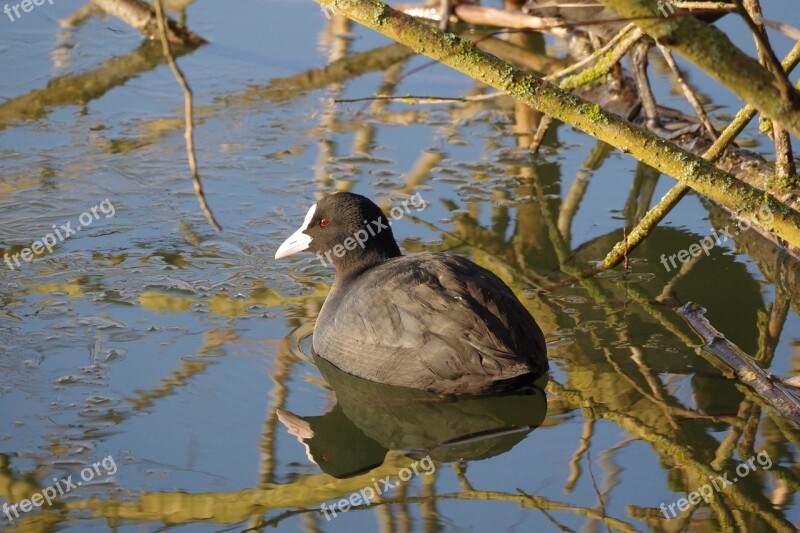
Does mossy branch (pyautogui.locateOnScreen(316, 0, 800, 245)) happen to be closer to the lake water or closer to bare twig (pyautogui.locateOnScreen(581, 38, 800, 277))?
bare twig (pyautogui.locateOnScreen(581, 38, 800, 277))

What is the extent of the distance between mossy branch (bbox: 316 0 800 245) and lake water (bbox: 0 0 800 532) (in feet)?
2.94

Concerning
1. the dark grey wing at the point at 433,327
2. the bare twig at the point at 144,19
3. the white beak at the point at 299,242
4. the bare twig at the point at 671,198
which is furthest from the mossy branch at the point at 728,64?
the bare twig at the point at 144,19

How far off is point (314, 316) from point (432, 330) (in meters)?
0.98

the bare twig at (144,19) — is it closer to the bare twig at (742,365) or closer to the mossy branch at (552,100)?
the mossy branch at (552,100)

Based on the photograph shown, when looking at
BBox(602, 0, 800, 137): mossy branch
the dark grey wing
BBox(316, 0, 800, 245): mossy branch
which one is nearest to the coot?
the dark grey wing

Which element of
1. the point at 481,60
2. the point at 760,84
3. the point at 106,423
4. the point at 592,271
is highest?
the point at 760,84

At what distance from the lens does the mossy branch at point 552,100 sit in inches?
155

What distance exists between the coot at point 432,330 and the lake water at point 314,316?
0.42ft

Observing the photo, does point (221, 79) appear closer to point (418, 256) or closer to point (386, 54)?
point (386, 54)

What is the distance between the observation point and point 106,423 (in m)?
3.99

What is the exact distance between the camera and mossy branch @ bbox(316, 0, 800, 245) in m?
3.93

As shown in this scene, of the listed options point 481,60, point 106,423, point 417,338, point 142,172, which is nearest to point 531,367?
point 417,338

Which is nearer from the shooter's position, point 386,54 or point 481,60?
point 481,60

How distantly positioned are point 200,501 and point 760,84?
2.15 metres
